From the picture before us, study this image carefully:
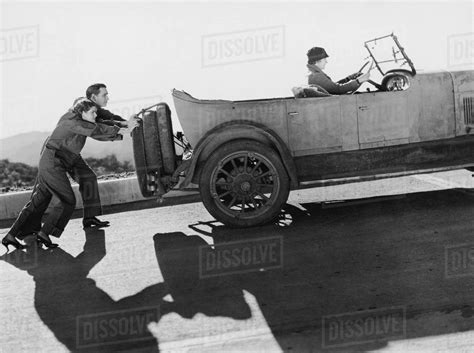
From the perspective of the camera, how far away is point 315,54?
26.1 ft

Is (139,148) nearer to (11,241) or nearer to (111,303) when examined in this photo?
(11,241)

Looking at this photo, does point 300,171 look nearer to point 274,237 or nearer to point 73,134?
point 274,237

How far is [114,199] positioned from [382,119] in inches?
148

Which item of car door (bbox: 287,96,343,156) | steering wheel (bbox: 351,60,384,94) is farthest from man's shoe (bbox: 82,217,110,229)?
steering wheel (bbox: 351,60,384,94)

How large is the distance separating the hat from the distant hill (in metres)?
4.59

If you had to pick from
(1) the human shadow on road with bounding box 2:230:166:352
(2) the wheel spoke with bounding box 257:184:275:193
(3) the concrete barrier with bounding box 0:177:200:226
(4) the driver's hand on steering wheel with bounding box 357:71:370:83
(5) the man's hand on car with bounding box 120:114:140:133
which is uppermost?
(4) the driver's hand on steering wheel with bounding box 357:71:370:83

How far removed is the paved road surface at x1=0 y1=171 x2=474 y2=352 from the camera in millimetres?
4762

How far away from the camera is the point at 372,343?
457 centimetres

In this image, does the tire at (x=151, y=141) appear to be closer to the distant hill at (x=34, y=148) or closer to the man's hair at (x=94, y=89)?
the man's hair at (x=94, y=89)

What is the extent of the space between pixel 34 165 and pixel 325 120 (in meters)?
6.78

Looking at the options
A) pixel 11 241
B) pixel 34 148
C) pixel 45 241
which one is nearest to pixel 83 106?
pixel 45 241

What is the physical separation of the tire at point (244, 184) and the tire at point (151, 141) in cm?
55

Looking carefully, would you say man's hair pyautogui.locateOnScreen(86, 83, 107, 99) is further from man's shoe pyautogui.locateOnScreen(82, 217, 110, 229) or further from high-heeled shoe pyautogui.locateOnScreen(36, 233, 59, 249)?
high-heeled shoe pyautogui.locateOnScreen(36, 233, 59, 249)

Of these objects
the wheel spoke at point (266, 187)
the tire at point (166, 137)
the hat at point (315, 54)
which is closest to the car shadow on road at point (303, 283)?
the wheel spoke at point (266, 187)
